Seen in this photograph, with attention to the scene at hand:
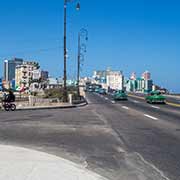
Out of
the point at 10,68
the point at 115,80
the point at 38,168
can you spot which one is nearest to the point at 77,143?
the point at 38,168

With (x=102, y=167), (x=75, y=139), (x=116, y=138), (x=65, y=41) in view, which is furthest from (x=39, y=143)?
(x=65, y=41)

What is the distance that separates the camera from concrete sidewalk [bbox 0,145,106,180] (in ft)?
23.2

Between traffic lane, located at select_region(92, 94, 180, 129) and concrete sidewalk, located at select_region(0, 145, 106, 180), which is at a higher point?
concrete sidewalk, located at select_region(0, 145, 106, 180)

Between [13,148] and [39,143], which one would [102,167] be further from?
[39,143]

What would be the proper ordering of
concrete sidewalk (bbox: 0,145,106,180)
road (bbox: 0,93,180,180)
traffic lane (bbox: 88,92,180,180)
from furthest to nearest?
1. traffic lane (bbox: 88,92,180,180)
2. road (bbox: 0,93,180,180)
3. concrete sidewalk (bbox: 0,145,106,180)

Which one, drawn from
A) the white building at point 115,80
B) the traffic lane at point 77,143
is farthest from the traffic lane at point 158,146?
the white building at point 115,80

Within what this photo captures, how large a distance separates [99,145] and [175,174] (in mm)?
4026

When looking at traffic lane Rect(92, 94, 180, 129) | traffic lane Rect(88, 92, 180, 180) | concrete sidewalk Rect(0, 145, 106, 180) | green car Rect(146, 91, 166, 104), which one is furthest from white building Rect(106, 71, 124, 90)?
concrete sidewalk Rect(0, 145, 106, 180)

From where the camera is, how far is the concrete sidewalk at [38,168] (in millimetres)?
7062

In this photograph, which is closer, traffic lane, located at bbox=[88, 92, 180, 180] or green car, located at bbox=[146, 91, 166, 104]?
traffic lane, located at bbox=[88, 92, 180, 180]

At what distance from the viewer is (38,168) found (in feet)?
25.4

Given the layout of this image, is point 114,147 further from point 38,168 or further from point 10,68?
point 10,68

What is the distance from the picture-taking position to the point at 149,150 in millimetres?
10359

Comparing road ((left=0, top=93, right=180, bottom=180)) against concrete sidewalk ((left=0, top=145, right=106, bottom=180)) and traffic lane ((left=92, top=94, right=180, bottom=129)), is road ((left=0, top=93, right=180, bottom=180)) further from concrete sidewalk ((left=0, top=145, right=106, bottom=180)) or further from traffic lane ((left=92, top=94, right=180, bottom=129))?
traffic lane ((left=92, top=94, right=180, bottom=129))
